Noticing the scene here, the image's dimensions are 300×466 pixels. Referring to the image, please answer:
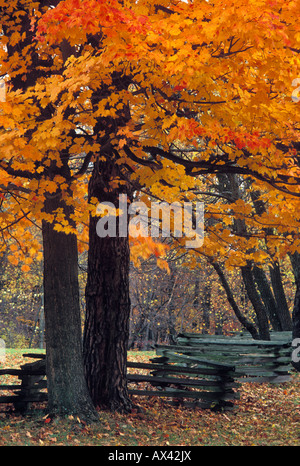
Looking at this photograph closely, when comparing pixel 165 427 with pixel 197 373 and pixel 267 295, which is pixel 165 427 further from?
pixel 267 295

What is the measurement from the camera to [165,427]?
8508 millimetres

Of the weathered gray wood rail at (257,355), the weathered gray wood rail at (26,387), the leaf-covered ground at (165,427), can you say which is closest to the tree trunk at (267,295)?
the weathered gray wood rail at (257,355)

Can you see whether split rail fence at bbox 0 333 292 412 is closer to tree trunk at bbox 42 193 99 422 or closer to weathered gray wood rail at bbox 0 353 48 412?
weathered gray wood rail at bbox 0 353 48 412

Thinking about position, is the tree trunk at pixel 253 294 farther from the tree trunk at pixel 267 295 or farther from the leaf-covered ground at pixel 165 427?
the leaf-covered ground at pixel 165 427

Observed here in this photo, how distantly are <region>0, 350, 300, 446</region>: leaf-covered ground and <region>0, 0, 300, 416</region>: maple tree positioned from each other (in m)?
0.66

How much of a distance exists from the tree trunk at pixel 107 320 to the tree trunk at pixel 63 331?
664 millimetres

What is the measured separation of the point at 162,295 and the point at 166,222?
58.6ft

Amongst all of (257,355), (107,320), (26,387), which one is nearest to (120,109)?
(107,320)

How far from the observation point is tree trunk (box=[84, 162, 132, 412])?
8773 mm

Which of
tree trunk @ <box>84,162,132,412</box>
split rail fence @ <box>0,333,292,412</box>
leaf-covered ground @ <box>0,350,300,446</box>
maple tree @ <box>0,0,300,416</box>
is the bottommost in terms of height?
leaf-covered ground @ <box>0,350,300,446</box>

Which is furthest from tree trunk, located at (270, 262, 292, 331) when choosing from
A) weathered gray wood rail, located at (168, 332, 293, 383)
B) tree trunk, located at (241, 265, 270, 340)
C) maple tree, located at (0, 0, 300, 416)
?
maple tree, located at (0, 0, 300, 416)

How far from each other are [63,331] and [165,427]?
92.5 inches

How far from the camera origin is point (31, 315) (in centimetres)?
3462
